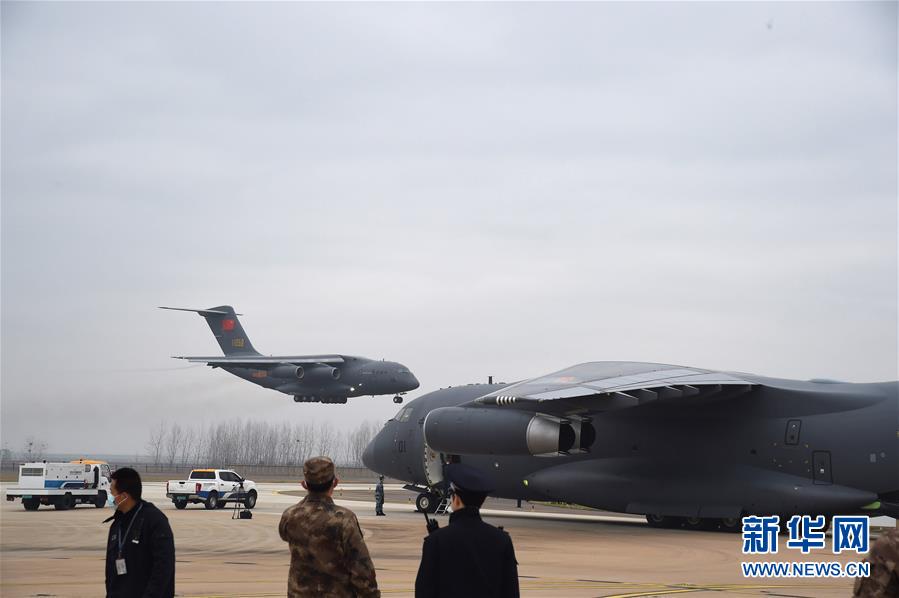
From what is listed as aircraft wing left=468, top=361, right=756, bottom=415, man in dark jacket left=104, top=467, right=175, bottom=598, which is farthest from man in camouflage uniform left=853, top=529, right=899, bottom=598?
aircraft wing left=468, top=361, right=756, bottom=415

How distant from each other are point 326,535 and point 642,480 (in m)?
16.4

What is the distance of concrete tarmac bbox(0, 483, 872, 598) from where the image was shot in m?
11.6

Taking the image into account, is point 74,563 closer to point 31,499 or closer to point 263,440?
point 31,499

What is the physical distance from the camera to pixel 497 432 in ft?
62.4

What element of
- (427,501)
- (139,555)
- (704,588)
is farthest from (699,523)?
(139,555)

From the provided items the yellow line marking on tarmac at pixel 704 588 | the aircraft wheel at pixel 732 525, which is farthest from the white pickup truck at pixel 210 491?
the yellow line marking on tarmac at pixel 704 588

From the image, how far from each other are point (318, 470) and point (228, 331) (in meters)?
68.7

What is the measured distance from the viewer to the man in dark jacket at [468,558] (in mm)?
4988

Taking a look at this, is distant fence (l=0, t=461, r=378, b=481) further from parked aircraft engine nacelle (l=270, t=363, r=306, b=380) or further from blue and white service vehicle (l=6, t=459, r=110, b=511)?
blue and white service vehicle (l=6, t=459, r=110, b=511)

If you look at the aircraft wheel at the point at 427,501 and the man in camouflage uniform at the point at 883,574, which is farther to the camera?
the aircraft wheel at the point at 427,501

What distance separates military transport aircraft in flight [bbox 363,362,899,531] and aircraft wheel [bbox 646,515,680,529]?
0.76 meters

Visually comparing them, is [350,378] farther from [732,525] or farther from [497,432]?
[497,432]

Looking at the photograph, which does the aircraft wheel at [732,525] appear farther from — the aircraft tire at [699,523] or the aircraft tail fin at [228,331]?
the aircraft tail fin at [228,331]

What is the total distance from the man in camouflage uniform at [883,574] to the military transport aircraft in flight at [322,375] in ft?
186
